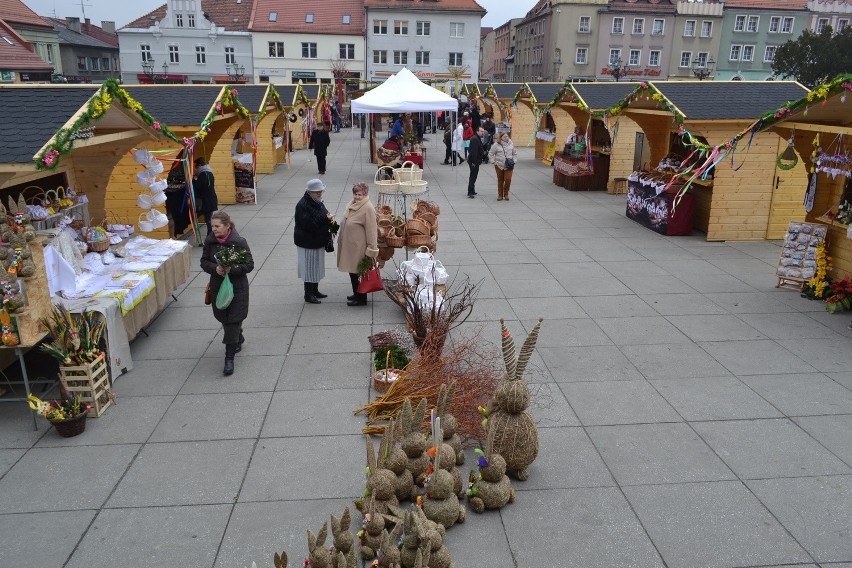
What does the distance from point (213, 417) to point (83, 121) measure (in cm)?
318

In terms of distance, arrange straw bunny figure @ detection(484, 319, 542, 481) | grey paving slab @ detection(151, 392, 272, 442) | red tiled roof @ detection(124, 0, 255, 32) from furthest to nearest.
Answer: red tiled roof @ detection(124, 0, 255, 32) < grey paving slab @ detection(151, 392, 272, 442) < straw bunny figure @ detection(484, 319, 542, 481)

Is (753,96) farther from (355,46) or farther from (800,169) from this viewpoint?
(355,46)

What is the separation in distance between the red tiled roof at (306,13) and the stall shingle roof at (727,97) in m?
51.5

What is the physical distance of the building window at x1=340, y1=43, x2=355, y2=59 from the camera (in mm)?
59531

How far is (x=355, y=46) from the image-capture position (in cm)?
5950

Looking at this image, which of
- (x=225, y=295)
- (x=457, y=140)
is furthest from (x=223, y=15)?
(x=225, y=295)

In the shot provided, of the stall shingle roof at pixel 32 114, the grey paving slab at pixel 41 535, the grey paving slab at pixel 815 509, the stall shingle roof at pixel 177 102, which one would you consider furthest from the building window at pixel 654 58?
the grey paving slab at pixel 41 535

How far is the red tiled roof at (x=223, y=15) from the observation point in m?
60.2

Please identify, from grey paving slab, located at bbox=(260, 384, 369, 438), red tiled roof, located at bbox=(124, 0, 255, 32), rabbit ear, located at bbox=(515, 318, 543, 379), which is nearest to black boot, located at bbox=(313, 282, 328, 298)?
grey paving slab, located at bbox=(260, 384, 369, 438)

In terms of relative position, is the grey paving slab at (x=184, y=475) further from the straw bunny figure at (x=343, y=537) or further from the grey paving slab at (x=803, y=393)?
the grey paving slab at (x=803, y=393)

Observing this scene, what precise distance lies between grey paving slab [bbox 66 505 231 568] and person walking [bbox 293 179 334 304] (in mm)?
4277

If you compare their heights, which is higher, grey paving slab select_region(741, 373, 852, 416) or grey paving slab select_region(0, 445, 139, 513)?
grey paving slab select_region(741, 373, 852, 416)

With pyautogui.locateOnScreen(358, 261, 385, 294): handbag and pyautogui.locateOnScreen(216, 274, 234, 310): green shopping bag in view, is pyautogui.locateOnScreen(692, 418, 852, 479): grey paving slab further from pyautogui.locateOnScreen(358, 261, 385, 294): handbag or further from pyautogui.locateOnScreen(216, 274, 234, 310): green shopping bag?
pyautogui.locateOnScreen(216, 274, 234, 310): green shopping bag

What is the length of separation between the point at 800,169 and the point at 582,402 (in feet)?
28.6
